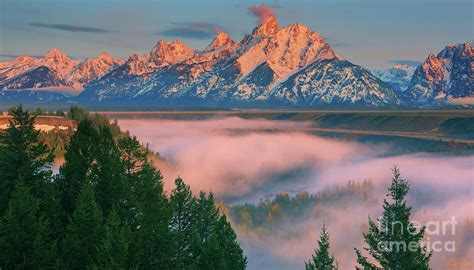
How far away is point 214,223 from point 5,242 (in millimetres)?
23796

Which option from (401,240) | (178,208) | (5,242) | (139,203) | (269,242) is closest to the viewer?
(5,242)

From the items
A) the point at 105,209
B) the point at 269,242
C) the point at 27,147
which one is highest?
the point at 27,147

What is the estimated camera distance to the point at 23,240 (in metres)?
33.6

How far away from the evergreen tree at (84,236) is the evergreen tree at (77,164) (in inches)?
316

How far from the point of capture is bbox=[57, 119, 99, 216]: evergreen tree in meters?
43.8

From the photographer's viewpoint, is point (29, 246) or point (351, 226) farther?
point (351, 226)

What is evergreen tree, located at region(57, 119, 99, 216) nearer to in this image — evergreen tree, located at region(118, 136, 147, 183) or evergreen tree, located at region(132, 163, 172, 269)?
evergreen tree, located at region(118, 136, 147, 183)

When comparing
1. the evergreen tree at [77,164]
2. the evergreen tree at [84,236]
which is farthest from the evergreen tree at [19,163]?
the evergreen tree at [84,236]

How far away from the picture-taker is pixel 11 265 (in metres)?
33.6

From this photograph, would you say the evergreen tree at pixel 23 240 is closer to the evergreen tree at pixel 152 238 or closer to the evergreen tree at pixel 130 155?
the evergreen tree at pixel 152 238

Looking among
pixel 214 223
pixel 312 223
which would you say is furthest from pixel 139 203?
pixel 312 223

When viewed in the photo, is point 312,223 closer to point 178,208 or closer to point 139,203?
point 178,208

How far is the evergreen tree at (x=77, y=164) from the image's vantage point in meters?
43.8

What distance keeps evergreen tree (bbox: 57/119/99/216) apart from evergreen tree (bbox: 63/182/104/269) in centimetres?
801
